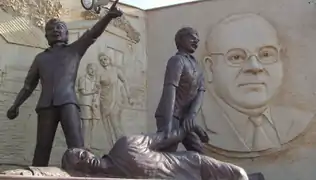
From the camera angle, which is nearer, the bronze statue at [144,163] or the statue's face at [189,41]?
the bronze statue at [144,163]

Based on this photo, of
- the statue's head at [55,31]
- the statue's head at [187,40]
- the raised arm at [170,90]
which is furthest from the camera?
the statue's head at [55,31]

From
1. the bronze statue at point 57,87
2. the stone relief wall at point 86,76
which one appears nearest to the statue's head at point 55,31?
the bronze statue at point 57,87

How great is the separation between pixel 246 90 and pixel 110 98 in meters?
1.55

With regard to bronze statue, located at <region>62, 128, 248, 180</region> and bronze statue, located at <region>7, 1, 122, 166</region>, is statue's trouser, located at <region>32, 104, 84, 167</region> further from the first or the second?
bronze statue, located at <region>62, 128, 248, 180</region>

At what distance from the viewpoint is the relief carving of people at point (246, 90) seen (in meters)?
7.03

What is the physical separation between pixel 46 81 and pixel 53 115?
31 cm

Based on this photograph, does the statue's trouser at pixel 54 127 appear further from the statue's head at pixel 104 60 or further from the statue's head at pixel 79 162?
the statue's head at pixel 104 60

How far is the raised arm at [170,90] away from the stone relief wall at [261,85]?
7.24 ft

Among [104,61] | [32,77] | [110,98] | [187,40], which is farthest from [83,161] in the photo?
[104,61]

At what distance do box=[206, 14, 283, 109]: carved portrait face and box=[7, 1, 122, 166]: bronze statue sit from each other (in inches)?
84.1

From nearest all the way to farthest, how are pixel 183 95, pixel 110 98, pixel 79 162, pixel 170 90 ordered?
pixel 79 162
pixel 170 90
pixel 183 95
pixel 110 98

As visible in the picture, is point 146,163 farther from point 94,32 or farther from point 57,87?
point 94,32

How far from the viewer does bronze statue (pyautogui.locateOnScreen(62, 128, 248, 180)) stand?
14.3 feet

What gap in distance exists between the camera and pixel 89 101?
7047 millimetres
